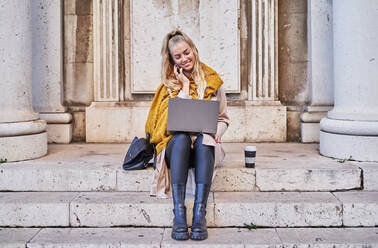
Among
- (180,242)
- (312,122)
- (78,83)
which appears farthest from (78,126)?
(312,122)

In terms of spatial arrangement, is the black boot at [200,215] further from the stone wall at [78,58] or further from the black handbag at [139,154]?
the stone wall at [78,58]

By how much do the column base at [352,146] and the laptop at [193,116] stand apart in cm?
164

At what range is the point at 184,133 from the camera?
3150 millimetres

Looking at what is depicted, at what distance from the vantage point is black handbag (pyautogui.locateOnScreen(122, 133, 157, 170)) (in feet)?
11.7

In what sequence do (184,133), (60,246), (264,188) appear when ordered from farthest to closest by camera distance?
(264,188), (184,133), (60,246)

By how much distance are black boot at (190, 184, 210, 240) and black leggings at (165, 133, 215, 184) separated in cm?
6

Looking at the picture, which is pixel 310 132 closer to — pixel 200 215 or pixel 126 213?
pixel 200 215

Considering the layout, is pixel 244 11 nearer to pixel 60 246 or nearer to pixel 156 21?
pixel 156 21

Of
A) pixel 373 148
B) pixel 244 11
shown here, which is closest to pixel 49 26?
pixel 244 11

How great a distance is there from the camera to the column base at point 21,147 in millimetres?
4012

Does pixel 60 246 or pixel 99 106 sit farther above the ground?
pixel 99 106

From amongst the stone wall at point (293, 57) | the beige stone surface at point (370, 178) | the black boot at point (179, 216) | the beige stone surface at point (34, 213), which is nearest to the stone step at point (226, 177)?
the beige stone surface at point (370, 178)

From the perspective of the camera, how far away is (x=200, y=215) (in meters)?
2.88

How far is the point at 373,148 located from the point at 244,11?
2.62m
